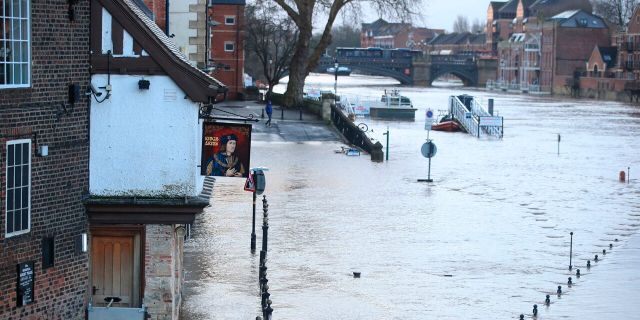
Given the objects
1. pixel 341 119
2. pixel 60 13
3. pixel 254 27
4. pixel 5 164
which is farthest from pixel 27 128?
pixel 254 27

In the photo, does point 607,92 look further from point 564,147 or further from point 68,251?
point 68,251

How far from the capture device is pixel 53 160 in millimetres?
15688

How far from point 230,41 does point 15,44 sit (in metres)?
61.6

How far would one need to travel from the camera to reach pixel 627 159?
61.2m

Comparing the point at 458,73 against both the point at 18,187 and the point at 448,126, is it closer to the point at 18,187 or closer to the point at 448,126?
the point at 448,126

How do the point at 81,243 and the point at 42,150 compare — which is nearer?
the point at 42,150

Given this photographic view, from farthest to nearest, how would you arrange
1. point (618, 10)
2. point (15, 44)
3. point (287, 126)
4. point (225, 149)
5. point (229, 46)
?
point (618, 10)
point (229, 46)
point (287, 126)
point (225, 149)
point (15, 44)

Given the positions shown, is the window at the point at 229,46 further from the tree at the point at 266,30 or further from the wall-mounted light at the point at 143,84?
the wall-mounted light at the point at 143,84

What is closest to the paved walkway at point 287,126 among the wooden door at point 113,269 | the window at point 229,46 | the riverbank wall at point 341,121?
the riverbank wall at point 341,121

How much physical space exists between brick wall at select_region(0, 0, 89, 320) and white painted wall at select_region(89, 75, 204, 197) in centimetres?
21

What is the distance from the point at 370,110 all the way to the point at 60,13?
261 ft

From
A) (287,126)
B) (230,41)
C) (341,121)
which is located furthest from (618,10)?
(287,126)

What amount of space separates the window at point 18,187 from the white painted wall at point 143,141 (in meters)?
1.48

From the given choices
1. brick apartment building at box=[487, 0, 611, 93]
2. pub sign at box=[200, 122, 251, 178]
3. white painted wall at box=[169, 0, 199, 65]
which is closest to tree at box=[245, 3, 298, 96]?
white painted wall at box=[169, 0, 199, 65]
